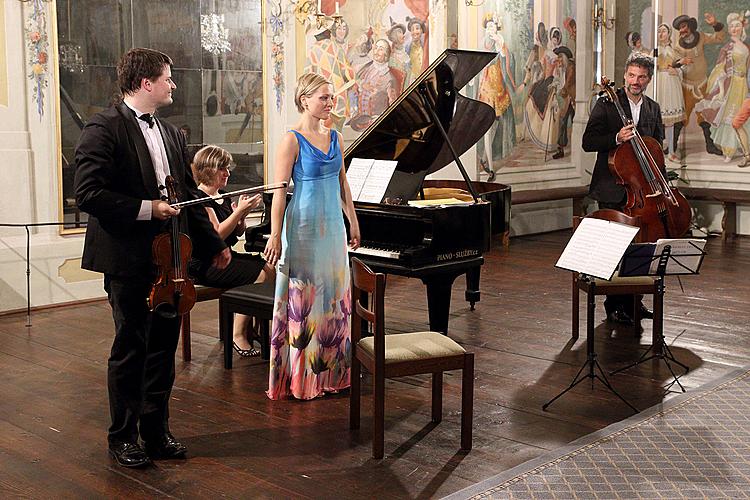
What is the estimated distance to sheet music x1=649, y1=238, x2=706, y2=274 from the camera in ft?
17.1

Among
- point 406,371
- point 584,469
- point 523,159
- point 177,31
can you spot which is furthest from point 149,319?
point 523,159

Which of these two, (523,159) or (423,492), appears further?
(523,159)

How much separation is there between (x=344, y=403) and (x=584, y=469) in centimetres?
140

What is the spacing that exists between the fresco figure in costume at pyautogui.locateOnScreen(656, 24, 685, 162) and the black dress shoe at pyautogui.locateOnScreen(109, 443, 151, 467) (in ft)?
32.1

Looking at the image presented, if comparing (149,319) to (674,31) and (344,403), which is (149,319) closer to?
(344,403)

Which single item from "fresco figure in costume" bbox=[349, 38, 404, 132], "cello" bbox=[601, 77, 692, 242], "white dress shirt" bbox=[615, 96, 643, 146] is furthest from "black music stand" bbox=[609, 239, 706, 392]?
"fresco figure in costume" bbox=[349, 38, 404, 132]

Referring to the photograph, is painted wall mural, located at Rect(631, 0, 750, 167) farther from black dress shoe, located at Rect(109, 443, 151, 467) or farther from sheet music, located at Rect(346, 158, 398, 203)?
black dress shoe, located at Rect(109, 443, 151, 467)

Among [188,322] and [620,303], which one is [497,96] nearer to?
[620,303]

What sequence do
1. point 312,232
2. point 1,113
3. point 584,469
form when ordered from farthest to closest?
point 1,113, point 312,232, point 584,469

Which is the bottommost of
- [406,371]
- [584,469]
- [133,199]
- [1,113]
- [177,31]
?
[584,469]

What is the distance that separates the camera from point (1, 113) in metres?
7.35

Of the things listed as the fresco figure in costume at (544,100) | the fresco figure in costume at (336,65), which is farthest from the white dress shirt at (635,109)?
the fresco figure in costume at (544,100)

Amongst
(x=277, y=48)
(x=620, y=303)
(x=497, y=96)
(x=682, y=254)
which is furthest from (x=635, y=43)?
(x=682, y=254)

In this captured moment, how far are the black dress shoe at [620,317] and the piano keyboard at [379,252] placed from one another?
193cm
